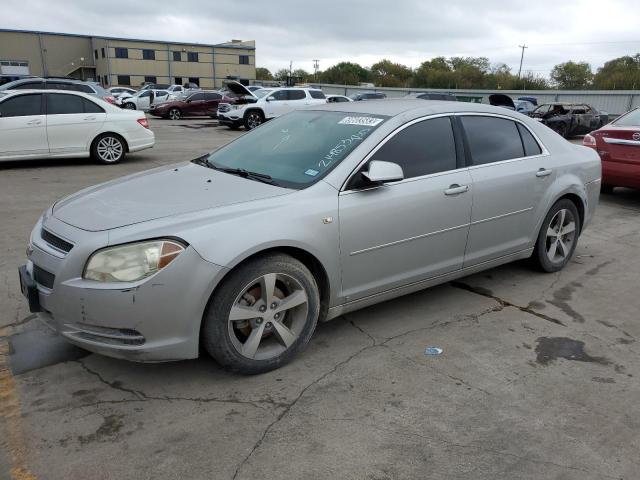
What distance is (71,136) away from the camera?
33.6 ft

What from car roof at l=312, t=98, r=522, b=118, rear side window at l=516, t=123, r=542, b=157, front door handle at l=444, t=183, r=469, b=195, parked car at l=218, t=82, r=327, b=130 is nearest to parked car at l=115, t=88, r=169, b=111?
parked car at l=218, t=82, r=327, b=130

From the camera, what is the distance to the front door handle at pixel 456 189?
3.88 metres

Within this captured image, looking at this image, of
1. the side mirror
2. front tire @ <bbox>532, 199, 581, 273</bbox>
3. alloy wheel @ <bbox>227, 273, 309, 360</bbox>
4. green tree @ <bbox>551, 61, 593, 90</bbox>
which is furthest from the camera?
green tree @ <bbox>551, 61, 593, 90</bbox>

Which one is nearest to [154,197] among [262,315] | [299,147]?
[262,315]

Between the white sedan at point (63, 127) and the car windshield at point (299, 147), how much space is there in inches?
279

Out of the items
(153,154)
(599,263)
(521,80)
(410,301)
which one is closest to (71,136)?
(153,154)

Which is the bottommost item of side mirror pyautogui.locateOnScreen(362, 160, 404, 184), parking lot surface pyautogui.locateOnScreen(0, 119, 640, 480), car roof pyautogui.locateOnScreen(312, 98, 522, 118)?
parking lot surface pyautogui.locateOnScreen(0, 119, 640, 480)

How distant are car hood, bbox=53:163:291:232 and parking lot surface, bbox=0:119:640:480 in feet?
3.07

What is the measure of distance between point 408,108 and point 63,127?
8326mm

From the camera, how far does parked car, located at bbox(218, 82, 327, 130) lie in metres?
21.6

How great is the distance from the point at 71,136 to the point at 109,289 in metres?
8.68

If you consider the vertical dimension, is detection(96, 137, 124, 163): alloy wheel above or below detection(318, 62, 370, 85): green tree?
below

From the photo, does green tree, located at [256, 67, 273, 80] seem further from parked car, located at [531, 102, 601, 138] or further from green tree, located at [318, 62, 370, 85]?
parked car, located at [531, 102, 601, 138]

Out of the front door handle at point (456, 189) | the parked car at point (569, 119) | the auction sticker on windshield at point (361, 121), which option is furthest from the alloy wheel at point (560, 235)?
the parked car at point (569, 119)
